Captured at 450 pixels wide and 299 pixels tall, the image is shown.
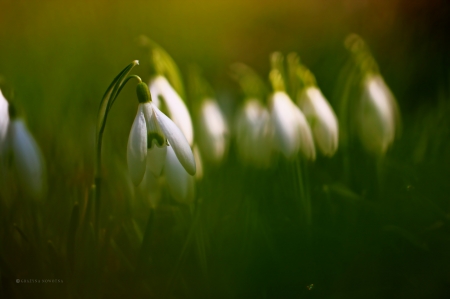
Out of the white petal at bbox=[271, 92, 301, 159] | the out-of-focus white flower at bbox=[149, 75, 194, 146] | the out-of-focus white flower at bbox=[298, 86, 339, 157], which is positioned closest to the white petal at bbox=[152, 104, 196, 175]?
the out-of-focus white flower at bbox=[149, 75, 194, 146]

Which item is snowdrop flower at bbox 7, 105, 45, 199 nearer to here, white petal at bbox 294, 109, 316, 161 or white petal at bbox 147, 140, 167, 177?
white petal at bbox 147, 140, 167, 177

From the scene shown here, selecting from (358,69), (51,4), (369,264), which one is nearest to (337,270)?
(369,264)

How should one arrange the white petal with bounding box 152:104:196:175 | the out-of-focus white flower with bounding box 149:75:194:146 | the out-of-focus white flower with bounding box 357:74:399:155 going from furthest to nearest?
the out-of-focus white flower with bounding box 357:74:399:155
the out-of-focus white flower with bounding box 149:75:194:146
the white petal with bounding box 152:104:196:175

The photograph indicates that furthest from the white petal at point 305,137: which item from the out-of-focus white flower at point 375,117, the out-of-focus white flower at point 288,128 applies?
the out-of-focus white flower at point 375,117

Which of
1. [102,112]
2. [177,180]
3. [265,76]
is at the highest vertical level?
[265,76]

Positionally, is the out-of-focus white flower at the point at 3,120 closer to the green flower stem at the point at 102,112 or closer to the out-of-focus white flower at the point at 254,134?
the green flower stem at the point at 102,112

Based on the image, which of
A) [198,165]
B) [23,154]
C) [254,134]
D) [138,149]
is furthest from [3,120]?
[254,134]

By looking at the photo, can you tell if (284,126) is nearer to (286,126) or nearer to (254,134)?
(286,126)
